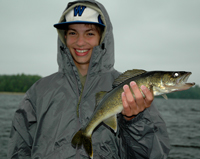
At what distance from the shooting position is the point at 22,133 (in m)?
3.37

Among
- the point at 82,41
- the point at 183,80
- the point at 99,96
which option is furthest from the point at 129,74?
the point at 82,41

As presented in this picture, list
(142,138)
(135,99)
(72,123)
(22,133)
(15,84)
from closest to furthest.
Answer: (135,99)
(142,138)
(72,123)
(22,133)
(15,84)

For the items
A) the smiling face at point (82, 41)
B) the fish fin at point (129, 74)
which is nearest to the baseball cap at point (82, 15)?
the smiling face at point (82, 41)

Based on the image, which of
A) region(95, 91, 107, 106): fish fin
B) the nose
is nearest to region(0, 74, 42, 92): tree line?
the nose

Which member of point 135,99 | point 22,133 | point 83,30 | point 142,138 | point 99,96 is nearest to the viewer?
point 135,99

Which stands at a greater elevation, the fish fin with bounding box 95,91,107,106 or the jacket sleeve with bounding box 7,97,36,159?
the fish fin with bounding box 95,91,107,106

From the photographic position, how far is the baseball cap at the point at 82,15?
379cm

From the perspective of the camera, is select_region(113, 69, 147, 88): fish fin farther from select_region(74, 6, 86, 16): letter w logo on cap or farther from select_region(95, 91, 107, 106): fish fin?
select_region(74, 6, 86, 16): letter w logo on cap

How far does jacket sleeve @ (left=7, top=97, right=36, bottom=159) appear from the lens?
132 inches

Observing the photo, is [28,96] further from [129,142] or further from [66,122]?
[129,142]

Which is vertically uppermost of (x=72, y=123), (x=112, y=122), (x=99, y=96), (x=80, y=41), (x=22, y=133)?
(x=80, y=41)

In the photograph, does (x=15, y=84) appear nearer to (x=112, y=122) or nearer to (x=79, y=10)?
(x=79, y=10)

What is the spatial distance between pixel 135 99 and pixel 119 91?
0.27 metres

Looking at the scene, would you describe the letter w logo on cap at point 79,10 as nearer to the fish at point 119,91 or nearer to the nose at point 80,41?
the nose at point 80,41
